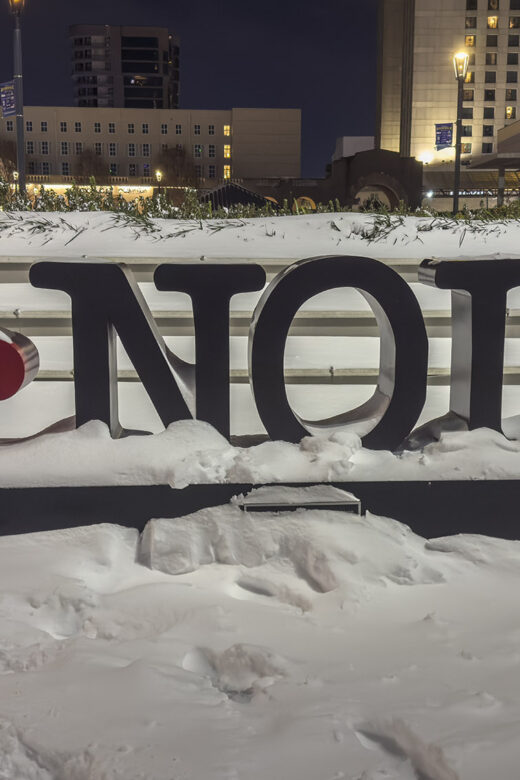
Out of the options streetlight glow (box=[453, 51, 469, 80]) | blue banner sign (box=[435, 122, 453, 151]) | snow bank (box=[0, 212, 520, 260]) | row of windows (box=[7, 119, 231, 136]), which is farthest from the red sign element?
row of windows (box=[7, 119, 231, 136])

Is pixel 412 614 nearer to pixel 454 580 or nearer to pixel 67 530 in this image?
pixel 454 580

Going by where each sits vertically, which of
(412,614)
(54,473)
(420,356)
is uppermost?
(420,356)

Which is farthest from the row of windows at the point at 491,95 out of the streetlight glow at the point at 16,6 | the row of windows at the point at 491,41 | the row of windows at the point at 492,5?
the streetlight glow at the point at 16,6

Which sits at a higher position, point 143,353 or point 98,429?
point 143,353

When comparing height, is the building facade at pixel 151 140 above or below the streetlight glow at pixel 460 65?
above

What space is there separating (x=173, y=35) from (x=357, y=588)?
158317 millimetres

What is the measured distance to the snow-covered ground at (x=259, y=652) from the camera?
2.10 meters

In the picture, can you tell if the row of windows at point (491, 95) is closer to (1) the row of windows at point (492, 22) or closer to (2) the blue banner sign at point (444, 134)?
(1) the row of windows at point (492, 22)

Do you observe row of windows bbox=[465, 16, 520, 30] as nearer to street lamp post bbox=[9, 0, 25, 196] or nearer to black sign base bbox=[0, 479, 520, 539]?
street lamp post bbox=[9, 0, 25, 196]

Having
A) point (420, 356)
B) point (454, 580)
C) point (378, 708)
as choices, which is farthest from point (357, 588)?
point (420, 356)

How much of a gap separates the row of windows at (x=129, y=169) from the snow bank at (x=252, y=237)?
88.5 meters

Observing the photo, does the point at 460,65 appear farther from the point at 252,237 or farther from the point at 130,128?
the point at 130,128

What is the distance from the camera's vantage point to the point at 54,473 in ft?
12.0

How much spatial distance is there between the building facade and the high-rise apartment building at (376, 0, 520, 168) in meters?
19.6
